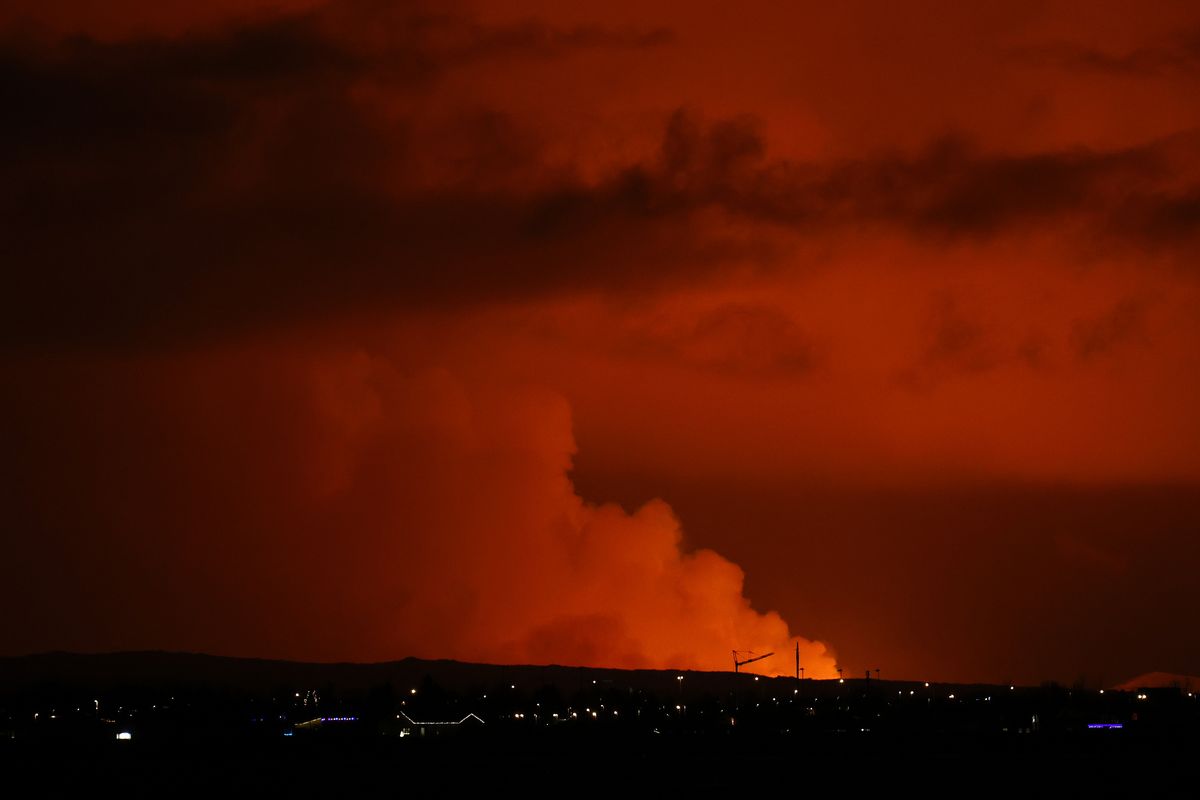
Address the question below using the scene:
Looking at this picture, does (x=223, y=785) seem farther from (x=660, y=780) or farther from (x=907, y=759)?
(x=907, y=759)

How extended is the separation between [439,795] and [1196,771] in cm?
5387

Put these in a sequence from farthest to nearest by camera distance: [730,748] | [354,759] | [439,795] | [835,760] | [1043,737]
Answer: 1. [1043,737]
2. [730,748]
3. [354,759]
4. [835,760]
5. [439,795]

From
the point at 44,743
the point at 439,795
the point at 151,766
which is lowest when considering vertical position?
the point at 439,795

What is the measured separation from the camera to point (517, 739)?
18025 centimetres

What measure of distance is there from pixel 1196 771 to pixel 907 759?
22649 mm

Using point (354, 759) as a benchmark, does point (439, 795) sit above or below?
below

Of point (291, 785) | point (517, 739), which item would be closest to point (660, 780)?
point (291, 785)

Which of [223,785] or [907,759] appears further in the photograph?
[907,759]

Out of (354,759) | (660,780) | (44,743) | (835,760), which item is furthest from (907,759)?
(44,743)

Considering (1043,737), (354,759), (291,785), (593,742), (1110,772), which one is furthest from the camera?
(1043,737)

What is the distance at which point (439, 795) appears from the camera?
304 feet

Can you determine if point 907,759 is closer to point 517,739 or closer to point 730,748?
point 730,748

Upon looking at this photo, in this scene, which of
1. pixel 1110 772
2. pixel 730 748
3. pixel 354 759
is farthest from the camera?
pixel 730 748

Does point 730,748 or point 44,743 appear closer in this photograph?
point 730,748
